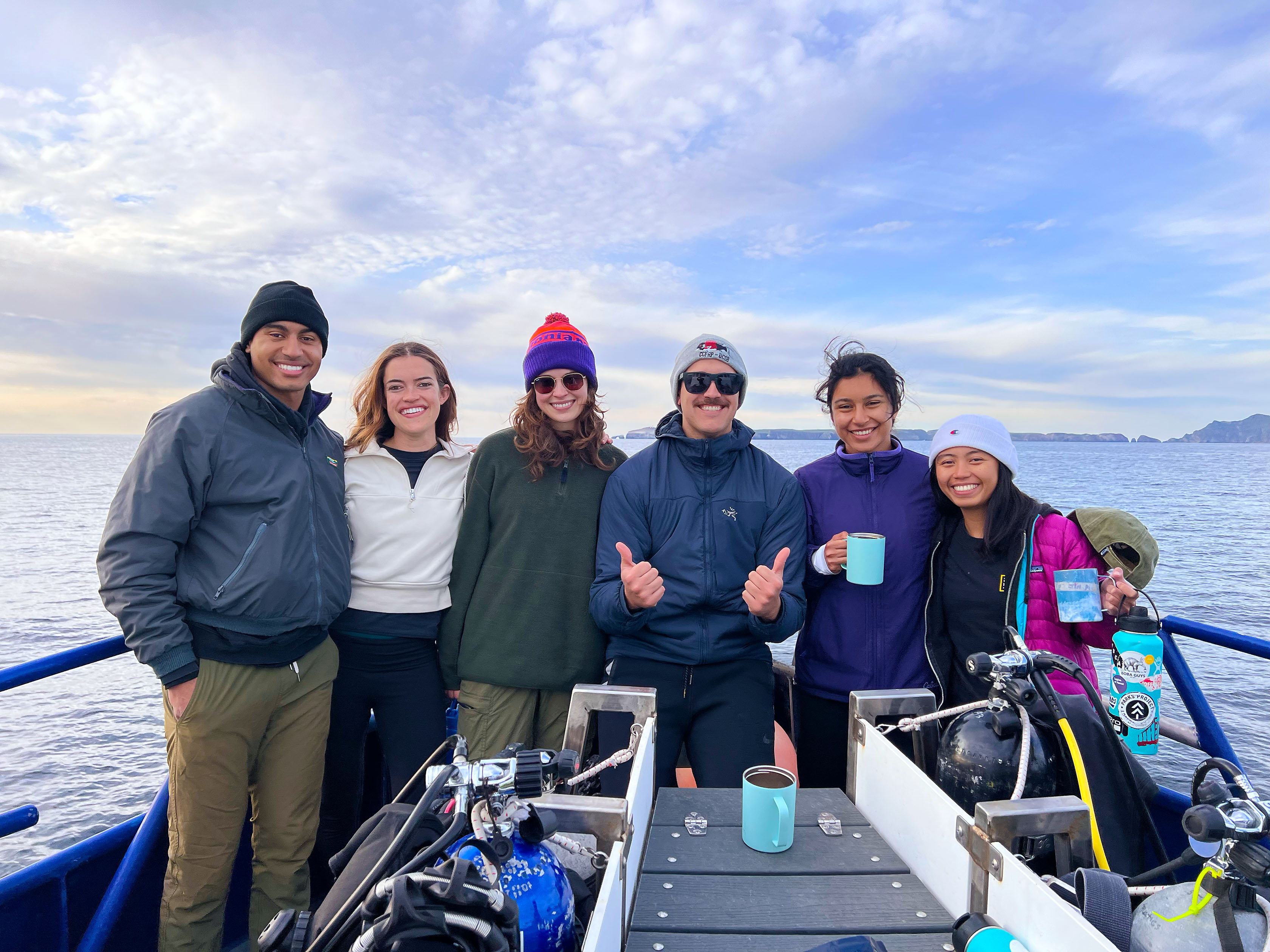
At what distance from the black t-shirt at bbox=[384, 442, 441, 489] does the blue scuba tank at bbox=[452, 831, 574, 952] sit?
7.26 feet

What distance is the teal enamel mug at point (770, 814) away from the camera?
181 centimetres

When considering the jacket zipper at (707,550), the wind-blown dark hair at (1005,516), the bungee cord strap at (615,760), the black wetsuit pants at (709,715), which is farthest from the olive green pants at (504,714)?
the wind-blown dark hair at (1005,516)

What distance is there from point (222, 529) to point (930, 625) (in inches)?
108

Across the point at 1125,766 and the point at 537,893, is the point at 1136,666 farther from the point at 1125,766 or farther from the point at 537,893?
the point at 537,893

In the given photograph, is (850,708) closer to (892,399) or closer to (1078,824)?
(1078,824)

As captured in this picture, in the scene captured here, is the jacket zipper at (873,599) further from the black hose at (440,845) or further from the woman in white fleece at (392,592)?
the black hose at (440,845)

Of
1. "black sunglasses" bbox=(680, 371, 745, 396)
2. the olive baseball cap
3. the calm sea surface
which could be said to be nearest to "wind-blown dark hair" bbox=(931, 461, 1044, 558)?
the olive baseball cap

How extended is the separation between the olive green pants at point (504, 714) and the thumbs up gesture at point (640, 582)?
2.32ft

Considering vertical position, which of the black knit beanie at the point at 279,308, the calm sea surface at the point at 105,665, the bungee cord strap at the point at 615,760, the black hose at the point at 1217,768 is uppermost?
the black knit beanie at the point at 279,308

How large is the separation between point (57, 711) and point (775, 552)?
16.0m

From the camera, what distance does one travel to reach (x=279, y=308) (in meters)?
2.82

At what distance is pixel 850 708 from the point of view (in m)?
2.11

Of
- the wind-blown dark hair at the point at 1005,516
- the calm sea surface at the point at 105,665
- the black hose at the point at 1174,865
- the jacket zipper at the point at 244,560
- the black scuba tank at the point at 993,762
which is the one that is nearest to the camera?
the black hose at the point at 1174,865

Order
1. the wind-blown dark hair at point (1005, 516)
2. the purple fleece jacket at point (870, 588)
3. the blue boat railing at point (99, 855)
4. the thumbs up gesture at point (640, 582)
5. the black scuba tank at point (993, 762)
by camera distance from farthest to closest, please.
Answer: the purple fleece jacket at point (870, 588), the wind-blown dark hair at point (1005, 516), the thumbs up gesture at point (640, 582), the blue boat railing at point (99, 855), the black scuba tank at point (993, 762)
